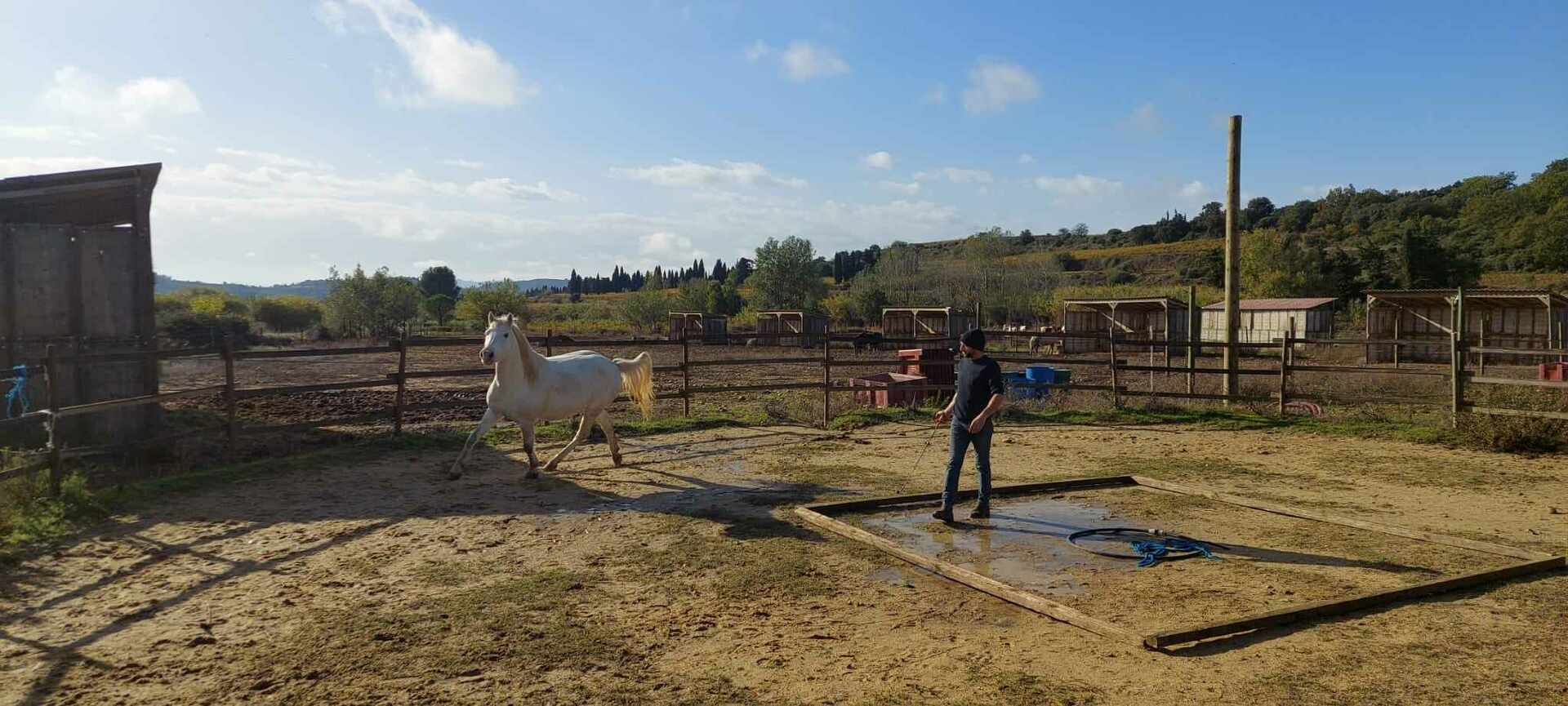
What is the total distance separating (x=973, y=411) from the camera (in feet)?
20.7

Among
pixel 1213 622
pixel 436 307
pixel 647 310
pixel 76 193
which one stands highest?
pixel 76 193

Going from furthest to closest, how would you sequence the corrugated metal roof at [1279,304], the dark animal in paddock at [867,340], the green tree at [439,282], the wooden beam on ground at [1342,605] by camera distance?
1. the green tree at [439,282]
2. the corrugated metal roof at [1279,304]
3. the dark animal in paddock at [867,340]
4. the wooden beam on ground at [1342,605]

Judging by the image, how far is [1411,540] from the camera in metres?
5.90

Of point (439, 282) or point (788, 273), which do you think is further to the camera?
point (439, 282)

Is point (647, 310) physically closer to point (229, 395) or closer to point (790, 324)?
point (790, 324)

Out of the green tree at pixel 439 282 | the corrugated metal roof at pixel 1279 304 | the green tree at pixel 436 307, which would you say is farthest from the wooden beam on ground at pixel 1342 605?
the green tree at pixel 439 282

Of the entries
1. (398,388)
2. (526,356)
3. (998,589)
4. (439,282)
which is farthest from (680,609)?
(439,282)

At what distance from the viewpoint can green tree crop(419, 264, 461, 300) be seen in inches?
3994

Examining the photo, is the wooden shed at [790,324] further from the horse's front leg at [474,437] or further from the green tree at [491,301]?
the horse's front leg at [474,437]

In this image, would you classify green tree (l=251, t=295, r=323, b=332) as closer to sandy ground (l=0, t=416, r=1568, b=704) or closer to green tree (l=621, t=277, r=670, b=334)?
green tree (l=621, t=277, r=670, b=334)

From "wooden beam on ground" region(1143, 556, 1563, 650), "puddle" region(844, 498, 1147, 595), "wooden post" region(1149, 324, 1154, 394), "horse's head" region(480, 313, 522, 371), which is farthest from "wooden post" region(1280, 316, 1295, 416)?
"horse's head" region(480, 313, 522, 371)

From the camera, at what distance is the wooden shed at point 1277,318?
104ft

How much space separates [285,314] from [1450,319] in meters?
57.7

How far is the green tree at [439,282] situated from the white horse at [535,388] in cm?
9847
